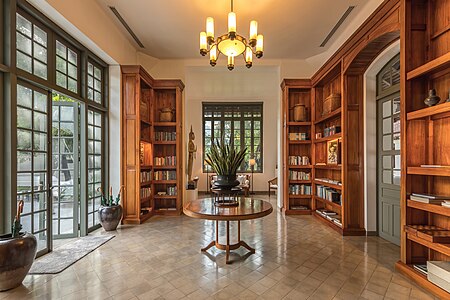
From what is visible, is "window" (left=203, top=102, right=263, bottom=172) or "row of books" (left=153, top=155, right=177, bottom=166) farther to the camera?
"window" (left=203, top=102, right=263, bottom=172)

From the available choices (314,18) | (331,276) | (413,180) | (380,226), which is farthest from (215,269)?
(314,18)

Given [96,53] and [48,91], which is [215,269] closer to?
[48,91]

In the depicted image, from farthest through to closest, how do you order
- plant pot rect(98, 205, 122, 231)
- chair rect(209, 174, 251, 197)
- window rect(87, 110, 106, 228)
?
chair rect(209, 174, 251, 197)
window rect(87, 110, 106, 228)
plant pot rect(98, 205, 122, 231)

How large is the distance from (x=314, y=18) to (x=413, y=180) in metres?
3.28

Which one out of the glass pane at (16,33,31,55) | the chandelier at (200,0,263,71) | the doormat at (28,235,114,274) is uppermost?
the chandelier at (200,0,263,71)

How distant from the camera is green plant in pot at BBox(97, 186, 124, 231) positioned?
4.43 meters

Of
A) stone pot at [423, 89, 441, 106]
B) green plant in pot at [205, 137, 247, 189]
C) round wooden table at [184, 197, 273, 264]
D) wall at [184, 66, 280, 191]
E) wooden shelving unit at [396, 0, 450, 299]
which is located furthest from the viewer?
wall at [184, 66, 280, 191]

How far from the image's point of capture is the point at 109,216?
14.5 feet

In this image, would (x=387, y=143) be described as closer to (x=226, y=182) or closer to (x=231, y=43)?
(x=226, y=182)

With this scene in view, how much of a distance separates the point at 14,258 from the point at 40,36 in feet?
9.54

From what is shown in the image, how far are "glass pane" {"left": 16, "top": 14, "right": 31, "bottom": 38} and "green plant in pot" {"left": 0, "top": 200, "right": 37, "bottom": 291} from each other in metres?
2.35

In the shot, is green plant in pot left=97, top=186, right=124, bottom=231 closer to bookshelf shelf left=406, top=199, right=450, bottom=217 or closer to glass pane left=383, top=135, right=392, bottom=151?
bookshelf shelf left=406, top=199, right=450, bottom=217

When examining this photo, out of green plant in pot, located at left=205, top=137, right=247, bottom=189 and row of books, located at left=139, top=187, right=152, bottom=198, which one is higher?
green plant in pot, located at left=205, top=137, right=247, bottom=189

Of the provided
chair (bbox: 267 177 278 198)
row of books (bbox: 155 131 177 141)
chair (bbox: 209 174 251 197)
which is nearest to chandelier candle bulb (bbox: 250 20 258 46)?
row of books (bbox: 155 131 177 141)
